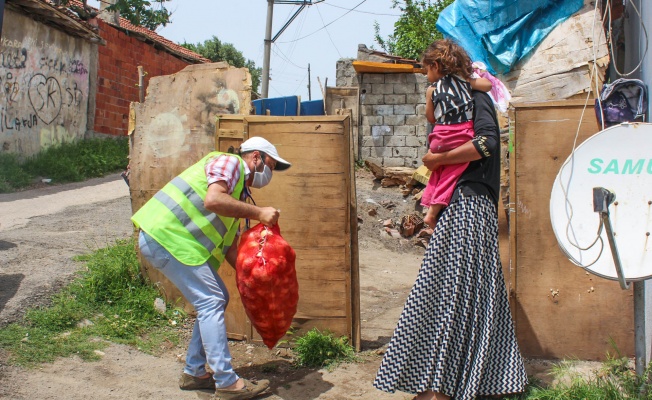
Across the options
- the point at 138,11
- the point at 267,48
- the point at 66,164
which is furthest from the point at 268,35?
the point at 66,164

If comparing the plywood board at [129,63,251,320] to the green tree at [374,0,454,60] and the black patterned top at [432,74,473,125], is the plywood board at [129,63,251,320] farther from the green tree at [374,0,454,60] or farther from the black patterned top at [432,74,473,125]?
the green tree at [374,0,454,60]

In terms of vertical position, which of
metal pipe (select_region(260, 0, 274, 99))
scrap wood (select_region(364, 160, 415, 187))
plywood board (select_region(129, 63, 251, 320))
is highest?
metal pipe (select_region(260, 0, 274, 99))

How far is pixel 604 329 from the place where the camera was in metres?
4.23

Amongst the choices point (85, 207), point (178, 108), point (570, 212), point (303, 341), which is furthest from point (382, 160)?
point (570, 212)

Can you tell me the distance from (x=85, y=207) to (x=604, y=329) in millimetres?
7501

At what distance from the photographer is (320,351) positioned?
444 cm

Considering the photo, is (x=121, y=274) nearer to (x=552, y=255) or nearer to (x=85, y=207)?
(x=552, y=255)

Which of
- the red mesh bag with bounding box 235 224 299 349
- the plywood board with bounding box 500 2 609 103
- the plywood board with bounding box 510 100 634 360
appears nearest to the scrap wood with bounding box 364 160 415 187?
the plywood board with bounding box 500 2 609 103

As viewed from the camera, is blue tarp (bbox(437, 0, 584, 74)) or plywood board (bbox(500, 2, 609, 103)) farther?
blue tarp (bbox(437, 0, 584, 74))

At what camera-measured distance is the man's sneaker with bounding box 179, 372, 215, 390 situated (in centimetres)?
397

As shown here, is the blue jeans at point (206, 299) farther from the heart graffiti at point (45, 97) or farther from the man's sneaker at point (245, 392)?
the heart graffiti at point (45, 97)

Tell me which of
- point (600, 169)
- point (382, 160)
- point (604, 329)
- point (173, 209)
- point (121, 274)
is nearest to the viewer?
point (600, 169)

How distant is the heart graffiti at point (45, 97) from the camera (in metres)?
12.9

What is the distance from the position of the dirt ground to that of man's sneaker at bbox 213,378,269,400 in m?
0.08
